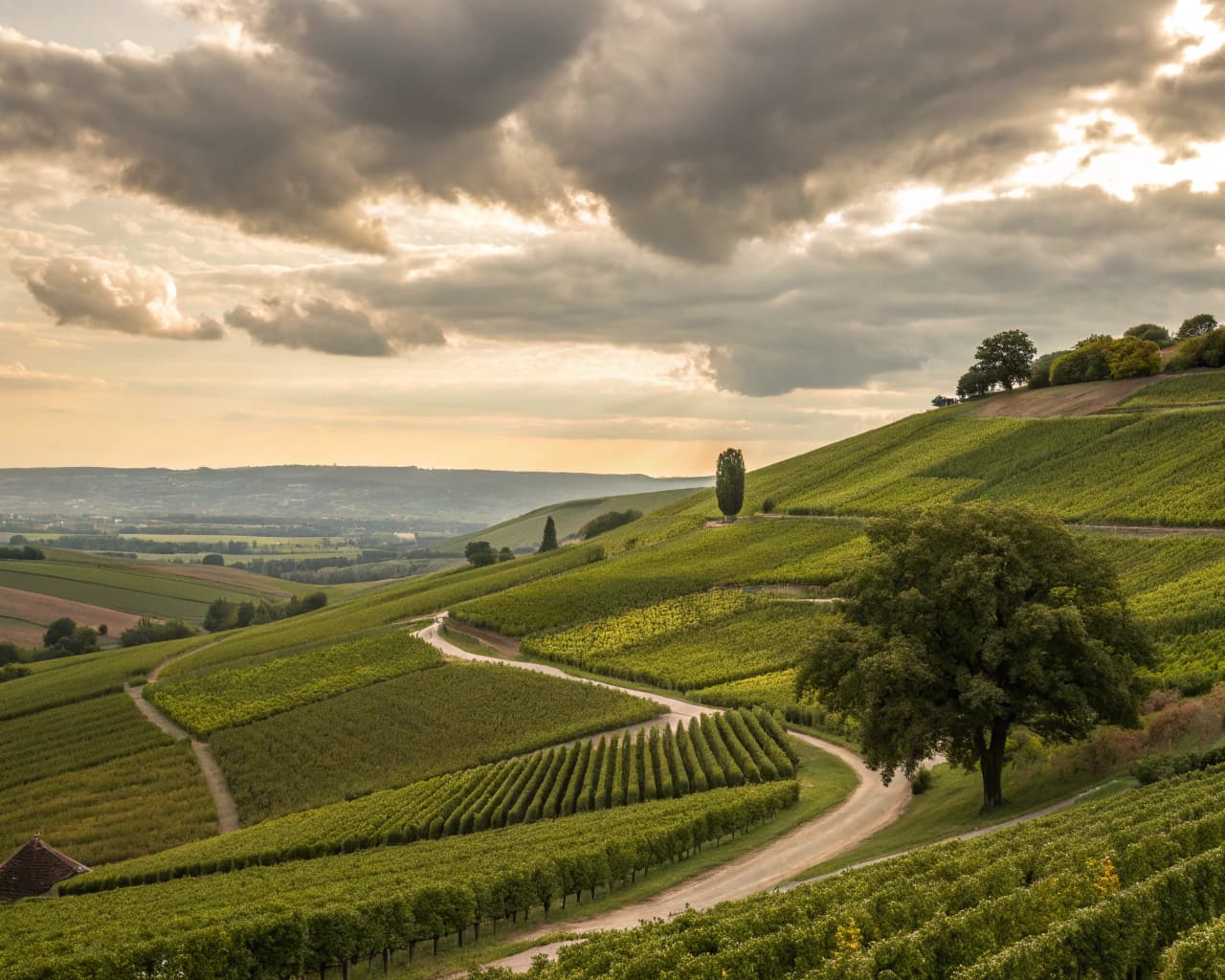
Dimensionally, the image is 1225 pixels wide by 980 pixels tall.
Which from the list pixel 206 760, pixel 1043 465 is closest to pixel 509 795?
pixel 206 760

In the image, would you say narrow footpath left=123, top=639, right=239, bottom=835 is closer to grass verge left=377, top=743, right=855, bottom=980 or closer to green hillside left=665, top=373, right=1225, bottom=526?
grass verge left=377, top=743, right=855, bottom=980

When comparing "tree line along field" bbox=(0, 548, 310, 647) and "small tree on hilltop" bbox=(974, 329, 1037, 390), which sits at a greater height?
"small tree on hilltop" bbox=(974, 329, 1037, 390)

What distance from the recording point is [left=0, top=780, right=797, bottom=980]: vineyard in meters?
22.7

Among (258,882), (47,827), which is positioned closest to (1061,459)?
(258,882)

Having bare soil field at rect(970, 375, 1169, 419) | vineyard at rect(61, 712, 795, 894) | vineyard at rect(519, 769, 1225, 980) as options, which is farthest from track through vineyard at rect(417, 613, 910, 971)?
bare soil field at rect(970, 375, 1169, 419)

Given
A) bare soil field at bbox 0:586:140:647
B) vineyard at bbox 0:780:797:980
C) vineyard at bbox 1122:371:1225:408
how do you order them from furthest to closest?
bare soil field at bbox 0:586:140:647
vineyard at bbox 1122:371:1225:408
vineyard at bbox 0:780:797:980

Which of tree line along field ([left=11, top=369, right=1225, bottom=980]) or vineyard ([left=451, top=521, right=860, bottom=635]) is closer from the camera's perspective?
tree line along field ([left=11, top=369, right=1225, bottom=980])

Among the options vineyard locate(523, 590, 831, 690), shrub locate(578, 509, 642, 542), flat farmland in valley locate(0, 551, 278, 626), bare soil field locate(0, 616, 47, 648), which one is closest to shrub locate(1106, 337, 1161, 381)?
vineyard locate(523, 590, 831, 690)

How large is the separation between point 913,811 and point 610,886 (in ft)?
42.3

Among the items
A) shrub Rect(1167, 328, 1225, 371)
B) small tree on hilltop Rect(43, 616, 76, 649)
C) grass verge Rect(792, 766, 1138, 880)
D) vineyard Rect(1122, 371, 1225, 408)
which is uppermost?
shrub Rect(1167, 328, 1225, 371)

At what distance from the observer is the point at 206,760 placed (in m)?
63.6


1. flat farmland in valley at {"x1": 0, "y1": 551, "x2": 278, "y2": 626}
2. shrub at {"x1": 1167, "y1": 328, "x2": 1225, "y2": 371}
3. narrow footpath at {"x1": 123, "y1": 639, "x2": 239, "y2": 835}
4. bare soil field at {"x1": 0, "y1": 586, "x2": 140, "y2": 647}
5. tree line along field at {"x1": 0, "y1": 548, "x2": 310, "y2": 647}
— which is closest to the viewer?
narrow footpath at {"x1": 123, "y1": 639, "x2": 239, "y2": 835}

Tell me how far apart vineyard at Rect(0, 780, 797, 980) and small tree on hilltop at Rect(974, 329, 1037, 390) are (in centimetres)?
11650

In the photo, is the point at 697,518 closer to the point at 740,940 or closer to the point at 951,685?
the point at 951,685
